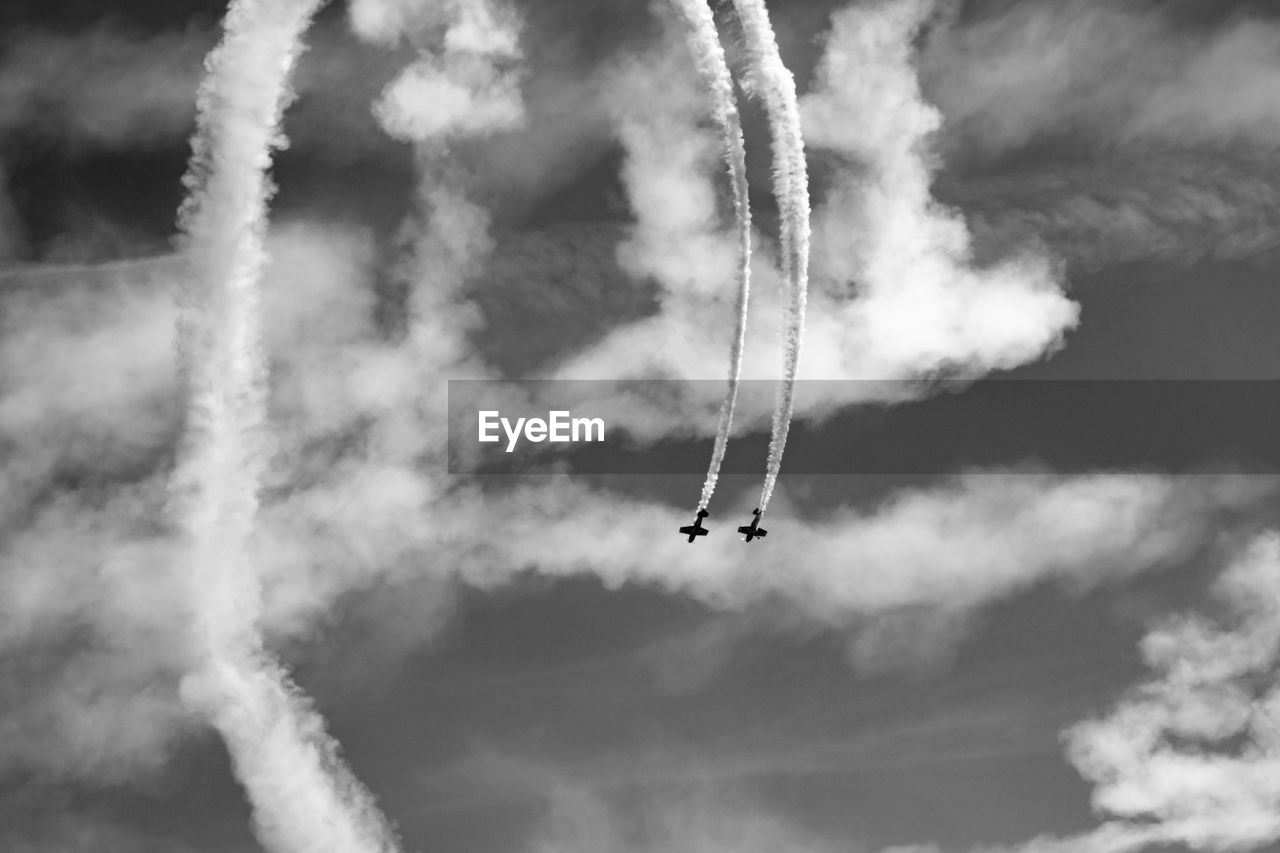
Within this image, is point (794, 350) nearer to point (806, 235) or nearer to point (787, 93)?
point (806, 235)

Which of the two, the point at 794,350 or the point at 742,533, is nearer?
the point at 794,350

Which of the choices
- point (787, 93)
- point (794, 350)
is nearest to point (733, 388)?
point (794, 350)

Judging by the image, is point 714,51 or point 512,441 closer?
point 714,51

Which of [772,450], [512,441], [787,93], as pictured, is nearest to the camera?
[787,93]

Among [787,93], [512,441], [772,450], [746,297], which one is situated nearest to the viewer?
[787,93]


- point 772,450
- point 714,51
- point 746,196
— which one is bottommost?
point 772,450

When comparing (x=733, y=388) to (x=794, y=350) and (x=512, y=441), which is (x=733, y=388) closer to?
(x=794, y=350)

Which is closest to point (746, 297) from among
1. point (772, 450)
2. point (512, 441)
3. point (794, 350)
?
point (794, 350)

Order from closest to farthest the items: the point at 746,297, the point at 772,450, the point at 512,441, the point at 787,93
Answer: the point at 787,93, the point at 746,297, the point at 772,450, the point at 512,441

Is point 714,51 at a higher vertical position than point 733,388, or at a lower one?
higher
